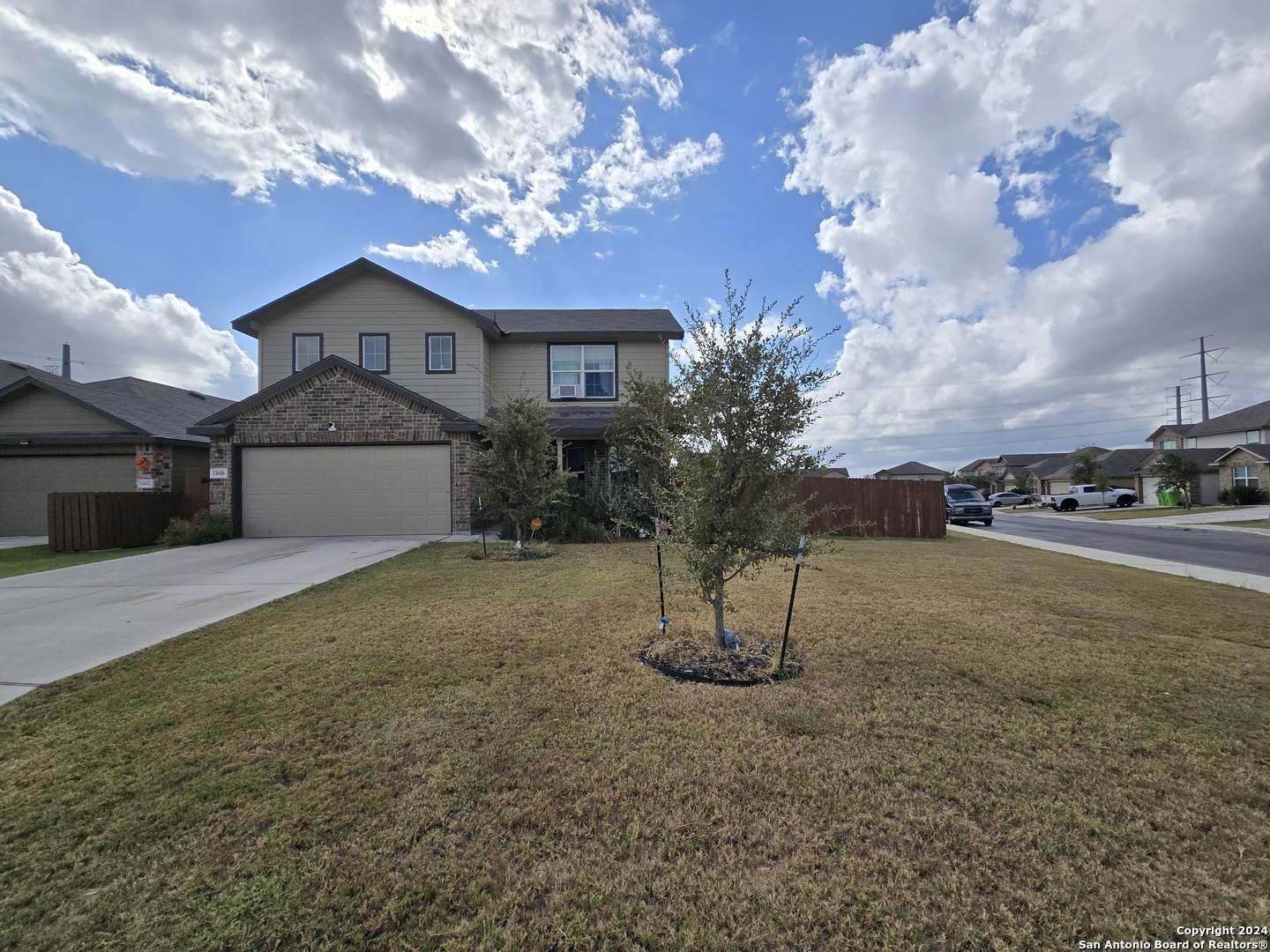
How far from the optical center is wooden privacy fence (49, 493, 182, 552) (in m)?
11.6

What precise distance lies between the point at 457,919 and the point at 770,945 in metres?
1.19

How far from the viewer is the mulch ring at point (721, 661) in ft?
14.2

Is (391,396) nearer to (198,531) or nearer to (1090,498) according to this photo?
(198,531)

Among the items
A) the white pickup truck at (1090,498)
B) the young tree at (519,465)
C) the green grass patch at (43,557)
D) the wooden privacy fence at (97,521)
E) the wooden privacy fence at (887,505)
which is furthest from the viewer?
the white pickup truck at (1090,498)

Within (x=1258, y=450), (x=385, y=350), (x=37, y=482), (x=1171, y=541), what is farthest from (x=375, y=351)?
(x=1258, y=450)

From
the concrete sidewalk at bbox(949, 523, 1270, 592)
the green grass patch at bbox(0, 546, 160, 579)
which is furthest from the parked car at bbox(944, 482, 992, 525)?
the green grass patch at bbox(0, 546, 160, 579)

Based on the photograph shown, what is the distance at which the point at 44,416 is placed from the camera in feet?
48.6

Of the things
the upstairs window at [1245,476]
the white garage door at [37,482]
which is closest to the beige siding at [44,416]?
the white garage door at [37,482]

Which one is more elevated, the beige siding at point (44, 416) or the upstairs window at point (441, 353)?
the upstairs window at point (441, 353)

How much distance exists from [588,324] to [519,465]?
8.40 meters

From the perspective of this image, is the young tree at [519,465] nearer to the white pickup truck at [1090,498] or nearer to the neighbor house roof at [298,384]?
the neighbor house roof at [298,384]

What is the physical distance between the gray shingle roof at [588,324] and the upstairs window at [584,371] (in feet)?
1.39

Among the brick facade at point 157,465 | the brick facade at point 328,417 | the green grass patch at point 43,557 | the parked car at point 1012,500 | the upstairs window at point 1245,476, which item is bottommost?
the parked car at point 1012,500

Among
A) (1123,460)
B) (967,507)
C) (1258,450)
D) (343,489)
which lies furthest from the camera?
(1123,460)
